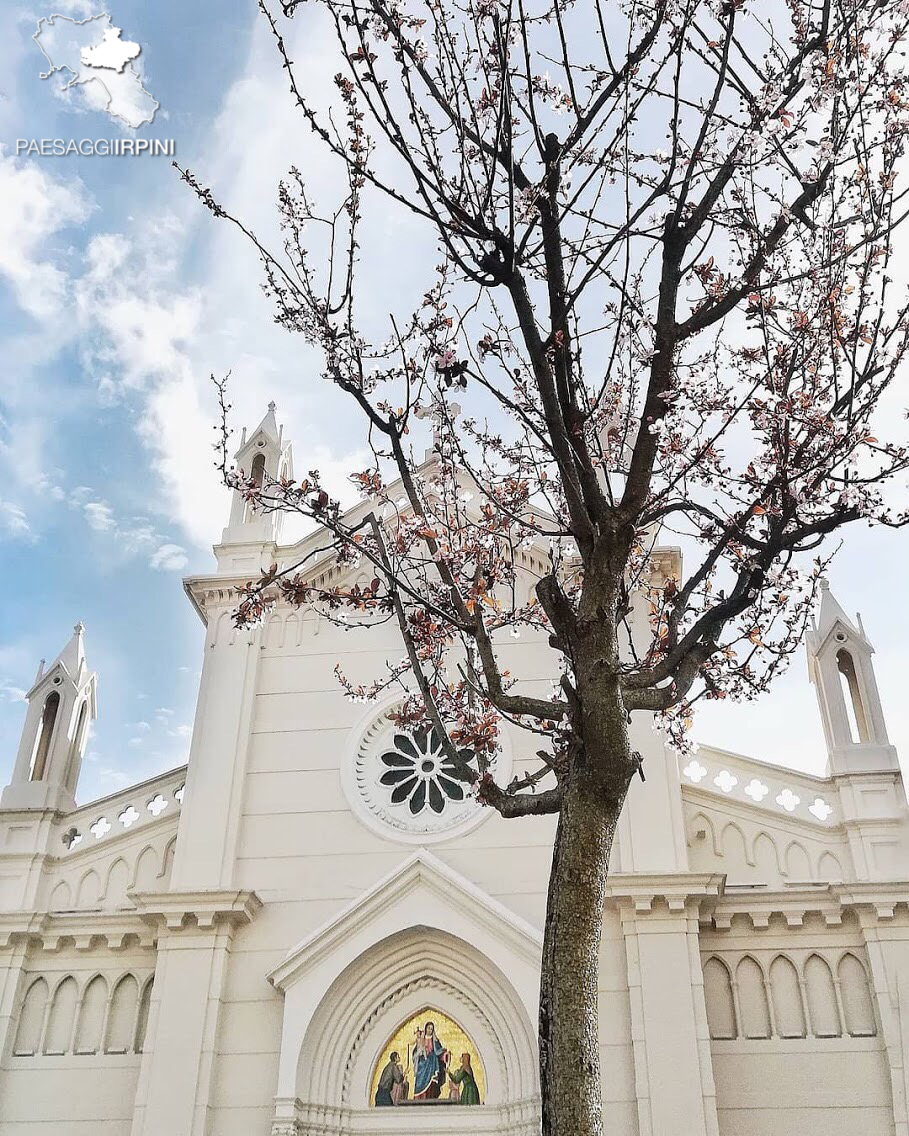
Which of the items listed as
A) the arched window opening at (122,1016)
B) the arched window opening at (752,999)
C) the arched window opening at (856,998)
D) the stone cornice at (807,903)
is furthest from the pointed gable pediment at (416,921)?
the arched window opening at (856,998)

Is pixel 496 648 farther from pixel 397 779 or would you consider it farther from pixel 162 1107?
pixel 162 1107

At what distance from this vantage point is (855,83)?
20.2 ft

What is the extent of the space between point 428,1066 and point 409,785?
10.3 ft

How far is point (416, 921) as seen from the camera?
12016 mm

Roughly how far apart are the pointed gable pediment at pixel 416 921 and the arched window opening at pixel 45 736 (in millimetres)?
4413

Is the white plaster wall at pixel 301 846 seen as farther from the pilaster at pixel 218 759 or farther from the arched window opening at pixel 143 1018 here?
the arched window opening at pixel 143 1018

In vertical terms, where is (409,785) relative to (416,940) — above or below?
above

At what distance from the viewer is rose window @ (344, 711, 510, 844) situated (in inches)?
510

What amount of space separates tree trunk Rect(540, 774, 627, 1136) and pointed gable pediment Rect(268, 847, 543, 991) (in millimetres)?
6420

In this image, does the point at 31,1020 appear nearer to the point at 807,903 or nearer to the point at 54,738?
the point at 54,738

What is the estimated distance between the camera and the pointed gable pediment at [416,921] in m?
11.8

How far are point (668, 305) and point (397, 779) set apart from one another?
8404 mm

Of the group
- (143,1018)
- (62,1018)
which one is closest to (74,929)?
(62,1018)

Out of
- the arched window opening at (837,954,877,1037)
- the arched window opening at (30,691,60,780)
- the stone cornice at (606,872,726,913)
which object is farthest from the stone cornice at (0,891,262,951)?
the arched window opening at (837,954,877,1037)
